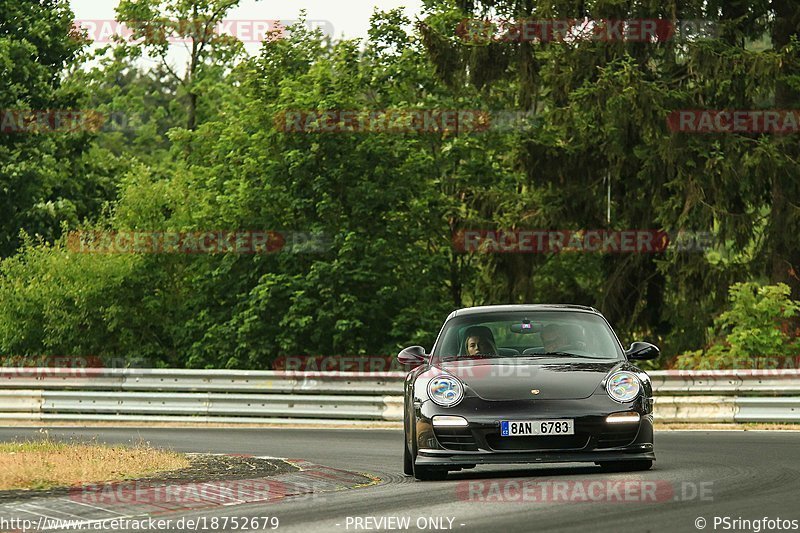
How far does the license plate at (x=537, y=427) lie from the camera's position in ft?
37.1

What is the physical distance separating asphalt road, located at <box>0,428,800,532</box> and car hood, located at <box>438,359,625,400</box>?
669mm

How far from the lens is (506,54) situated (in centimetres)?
3275

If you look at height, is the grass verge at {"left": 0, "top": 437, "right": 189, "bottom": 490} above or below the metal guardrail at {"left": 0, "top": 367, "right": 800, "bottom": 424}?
above

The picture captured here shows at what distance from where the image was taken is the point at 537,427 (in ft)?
37.1

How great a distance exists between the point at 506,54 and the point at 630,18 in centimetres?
292

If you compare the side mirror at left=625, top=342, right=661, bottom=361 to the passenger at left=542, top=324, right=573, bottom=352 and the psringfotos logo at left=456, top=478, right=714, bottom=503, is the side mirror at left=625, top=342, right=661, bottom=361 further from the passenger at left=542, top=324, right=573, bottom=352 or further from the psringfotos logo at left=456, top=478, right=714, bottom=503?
the psringfotos logo at left=456, top=478, right=714, bottom=503

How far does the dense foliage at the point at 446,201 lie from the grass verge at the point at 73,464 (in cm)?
1348

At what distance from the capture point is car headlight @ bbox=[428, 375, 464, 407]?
11.6 metres

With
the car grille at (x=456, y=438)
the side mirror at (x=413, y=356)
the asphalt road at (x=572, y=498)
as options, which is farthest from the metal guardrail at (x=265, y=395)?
the car grille at (x=456, y=438)

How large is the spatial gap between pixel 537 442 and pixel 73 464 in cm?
417

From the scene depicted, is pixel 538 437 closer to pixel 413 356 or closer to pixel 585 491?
pixel 585 491

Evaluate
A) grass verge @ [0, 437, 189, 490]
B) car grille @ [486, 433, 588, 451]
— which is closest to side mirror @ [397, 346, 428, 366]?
car grille @ [486, 433, 588, 451]

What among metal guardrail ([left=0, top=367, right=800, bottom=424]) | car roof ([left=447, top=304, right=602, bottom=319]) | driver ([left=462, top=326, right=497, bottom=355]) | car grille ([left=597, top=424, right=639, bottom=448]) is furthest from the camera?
metal guardrail ([left=0, top=367, right=800, bottom=424])

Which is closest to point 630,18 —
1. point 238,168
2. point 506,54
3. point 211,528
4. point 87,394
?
point 506,54
